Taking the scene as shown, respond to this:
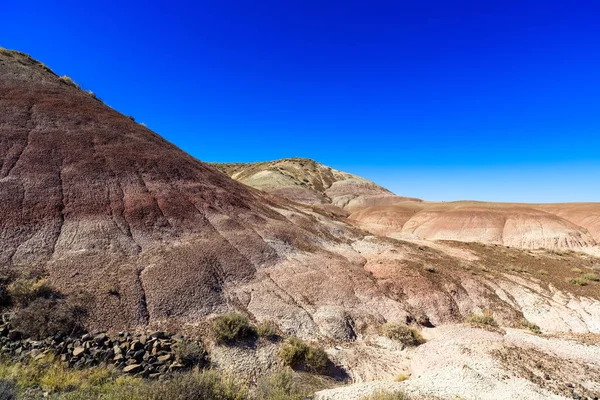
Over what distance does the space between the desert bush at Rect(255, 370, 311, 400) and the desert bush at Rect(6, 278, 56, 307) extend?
27.7 feet

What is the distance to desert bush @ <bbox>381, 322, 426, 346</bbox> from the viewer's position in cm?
1232

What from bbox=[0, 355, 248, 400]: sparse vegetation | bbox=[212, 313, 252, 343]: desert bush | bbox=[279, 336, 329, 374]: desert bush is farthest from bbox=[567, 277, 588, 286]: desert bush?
bbox=[0, 355, 248, 400]: sparse vegetation

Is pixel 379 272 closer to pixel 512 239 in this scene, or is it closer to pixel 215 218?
pixel 215 218

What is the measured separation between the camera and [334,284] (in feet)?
52.5

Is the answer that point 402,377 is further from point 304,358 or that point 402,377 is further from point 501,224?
point 501,224

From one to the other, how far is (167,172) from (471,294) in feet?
67.0

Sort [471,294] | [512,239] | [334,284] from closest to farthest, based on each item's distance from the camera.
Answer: [334,284] → [471,294] → [512,239]

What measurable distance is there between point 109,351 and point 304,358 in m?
5.82

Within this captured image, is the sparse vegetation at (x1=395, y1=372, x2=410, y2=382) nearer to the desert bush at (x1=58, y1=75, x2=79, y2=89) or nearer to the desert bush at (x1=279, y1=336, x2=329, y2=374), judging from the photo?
the desert bush at (x1=279, y1=336, x2=329, y2=374)

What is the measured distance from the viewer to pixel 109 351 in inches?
352

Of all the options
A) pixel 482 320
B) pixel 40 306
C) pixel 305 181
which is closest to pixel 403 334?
pixel 482 320

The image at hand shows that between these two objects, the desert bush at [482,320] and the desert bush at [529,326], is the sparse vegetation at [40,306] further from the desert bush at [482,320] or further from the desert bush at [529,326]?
the desert bush at [529,326]

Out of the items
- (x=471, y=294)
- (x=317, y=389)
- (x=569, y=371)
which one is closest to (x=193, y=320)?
(x=317, y=389)

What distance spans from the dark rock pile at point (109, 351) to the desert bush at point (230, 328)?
3.39 ft
